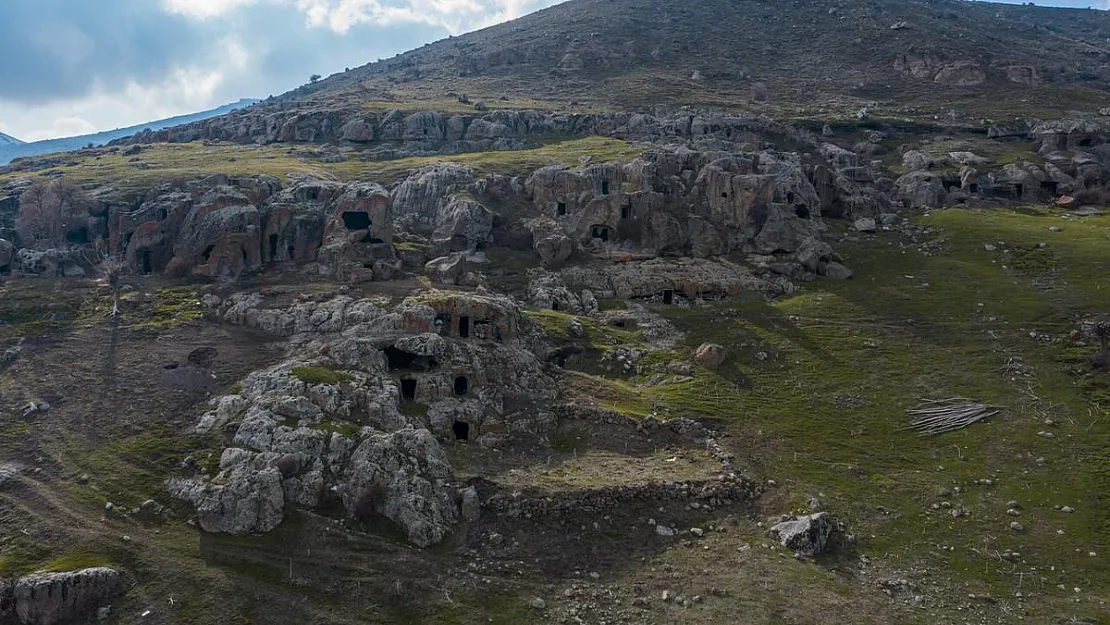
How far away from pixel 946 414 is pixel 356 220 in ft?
168

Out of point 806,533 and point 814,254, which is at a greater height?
point 814,254

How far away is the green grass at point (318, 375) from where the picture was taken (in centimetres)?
3747

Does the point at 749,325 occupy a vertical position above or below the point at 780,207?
below

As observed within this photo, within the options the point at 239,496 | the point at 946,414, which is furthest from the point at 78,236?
the point at 946,414

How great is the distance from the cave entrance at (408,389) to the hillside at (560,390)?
12 cm

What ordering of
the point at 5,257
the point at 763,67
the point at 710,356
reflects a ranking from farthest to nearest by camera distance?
the point at 763,67, the point at 5,257, the point at 710,356

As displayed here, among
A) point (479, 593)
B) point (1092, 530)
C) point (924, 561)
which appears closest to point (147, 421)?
point (479, 593)

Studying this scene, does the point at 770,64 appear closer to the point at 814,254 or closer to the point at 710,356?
the point at 814,254

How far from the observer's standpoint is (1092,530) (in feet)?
103

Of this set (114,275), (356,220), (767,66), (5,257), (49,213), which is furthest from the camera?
(767,66)

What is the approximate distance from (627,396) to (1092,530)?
2289 centimetres

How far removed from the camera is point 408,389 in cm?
3988

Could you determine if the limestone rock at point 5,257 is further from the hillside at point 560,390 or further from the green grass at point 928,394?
the green grass at point 928,394

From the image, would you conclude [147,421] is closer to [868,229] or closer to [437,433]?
[437,433]
